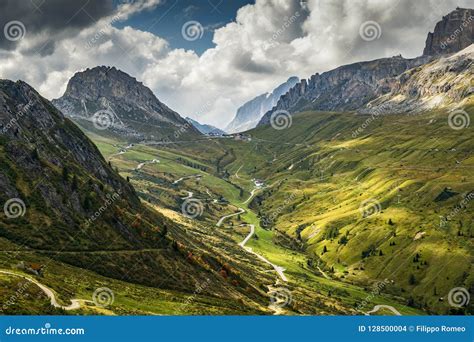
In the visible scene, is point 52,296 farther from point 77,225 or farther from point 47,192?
point 47,192

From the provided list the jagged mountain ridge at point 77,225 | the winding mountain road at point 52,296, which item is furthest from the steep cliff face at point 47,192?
the winding mountain road at point 52,296

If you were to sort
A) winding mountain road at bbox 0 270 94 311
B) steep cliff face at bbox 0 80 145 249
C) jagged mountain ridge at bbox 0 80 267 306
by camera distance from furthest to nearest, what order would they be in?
steep cliff face at bbox 0 80 145 249 < jagged mountain ridge at bbox 0 80 267 306 < winding mountain road at bbox 0 270 94 311

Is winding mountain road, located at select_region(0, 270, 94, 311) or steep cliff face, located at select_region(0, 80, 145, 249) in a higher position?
steep cliff face, located at select_region(0, 80, 145, 249)

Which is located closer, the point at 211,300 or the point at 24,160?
the point at 211,300

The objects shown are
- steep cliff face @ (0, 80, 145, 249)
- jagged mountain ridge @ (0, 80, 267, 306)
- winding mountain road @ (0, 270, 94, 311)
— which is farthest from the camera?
steep cliff face @ (0, 80, 145, 249)

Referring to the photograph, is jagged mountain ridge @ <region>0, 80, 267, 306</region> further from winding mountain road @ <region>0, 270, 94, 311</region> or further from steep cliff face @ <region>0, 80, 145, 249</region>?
winding mountain road @ <region>0, 270, 94, 311</region>

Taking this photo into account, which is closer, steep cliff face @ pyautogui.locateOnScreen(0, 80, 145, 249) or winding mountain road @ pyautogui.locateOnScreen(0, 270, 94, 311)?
winding mountain road @ pyautogui.locateOnScreen(0, 270, 94, 311)

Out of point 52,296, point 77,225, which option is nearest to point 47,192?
point 77,225

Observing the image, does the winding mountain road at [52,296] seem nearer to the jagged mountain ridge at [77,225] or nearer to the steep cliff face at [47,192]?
the jagged mountain ridge at [77,225]

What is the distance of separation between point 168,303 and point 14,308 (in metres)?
45.0

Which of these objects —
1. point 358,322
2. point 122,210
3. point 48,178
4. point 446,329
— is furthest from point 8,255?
point 446,329

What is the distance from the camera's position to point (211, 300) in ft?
419

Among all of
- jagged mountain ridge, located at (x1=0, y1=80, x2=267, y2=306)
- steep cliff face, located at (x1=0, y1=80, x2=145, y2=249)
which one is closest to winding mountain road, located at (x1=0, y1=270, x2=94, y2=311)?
jagged mountain ridge, located at (x1=0, y1=80, x2=267, y2=306)

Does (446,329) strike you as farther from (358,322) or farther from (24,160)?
(24,160)
